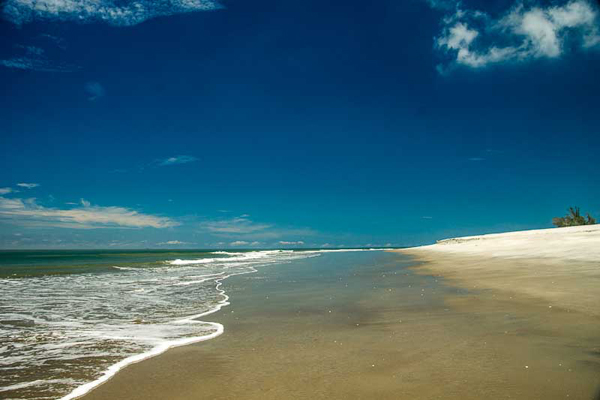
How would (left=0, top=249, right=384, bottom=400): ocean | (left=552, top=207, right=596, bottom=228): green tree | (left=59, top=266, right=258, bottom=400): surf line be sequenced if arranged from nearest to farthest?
(left=59, top=266, right=258, bottom=400): surf line → (left=0, top=249, right=384, bottom=400): ocean → (left=552, top=207, right=596, bottom=228): green tree

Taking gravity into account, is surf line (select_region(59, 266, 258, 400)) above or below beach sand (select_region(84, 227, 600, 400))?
below

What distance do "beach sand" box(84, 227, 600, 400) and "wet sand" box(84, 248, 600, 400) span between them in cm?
1

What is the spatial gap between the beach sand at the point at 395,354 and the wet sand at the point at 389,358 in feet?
0.05

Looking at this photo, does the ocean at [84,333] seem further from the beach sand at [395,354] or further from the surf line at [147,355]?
the beach sand at [395,354]

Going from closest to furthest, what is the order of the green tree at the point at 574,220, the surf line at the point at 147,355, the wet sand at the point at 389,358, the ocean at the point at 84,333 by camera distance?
the wet sand at the point at 389,358 → the surf line at the point at 147,355 → the ocean at the point at 84,333 → the green tree at the point at 574,220

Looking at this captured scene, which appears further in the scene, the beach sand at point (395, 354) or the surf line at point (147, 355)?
the surf line at point (147, 355)

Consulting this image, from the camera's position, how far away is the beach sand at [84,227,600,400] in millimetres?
4008

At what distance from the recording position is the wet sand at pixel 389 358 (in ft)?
13.1

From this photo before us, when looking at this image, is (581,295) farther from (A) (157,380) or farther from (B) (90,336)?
(B) (90,336)

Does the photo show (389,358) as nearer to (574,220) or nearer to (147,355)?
(147,355)

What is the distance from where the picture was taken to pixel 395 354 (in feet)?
17.2

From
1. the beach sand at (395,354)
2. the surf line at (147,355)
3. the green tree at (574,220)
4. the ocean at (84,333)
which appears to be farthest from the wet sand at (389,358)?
the green tree at (574,220)

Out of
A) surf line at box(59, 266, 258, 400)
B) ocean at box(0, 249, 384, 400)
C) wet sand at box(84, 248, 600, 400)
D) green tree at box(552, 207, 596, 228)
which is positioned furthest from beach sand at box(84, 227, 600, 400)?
green tree at box(552, 207, 596, 228)

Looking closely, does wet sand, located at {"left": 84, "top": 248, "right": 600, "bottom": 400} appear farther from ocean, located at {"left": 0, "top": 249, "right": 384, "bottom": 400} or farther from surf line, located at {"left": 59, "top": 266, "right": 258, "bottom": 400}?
ocean, located at {"left": 0, "top": 249, "right": 384, "bottom": 400}
